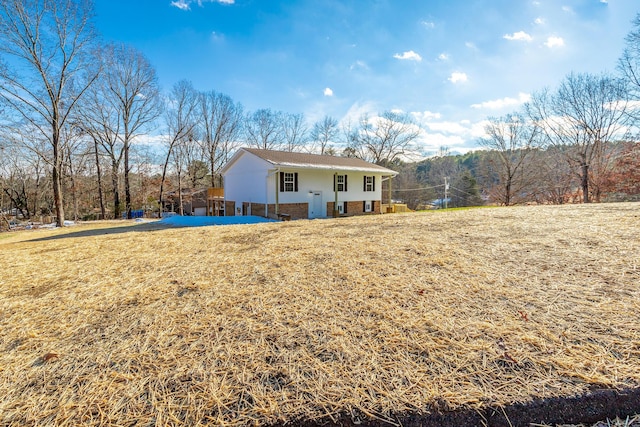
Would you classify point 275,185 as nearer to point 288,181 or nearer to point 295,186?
point 288,181

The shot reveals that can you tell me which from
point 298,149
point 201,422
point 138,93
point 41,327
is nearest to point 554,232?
point 201,422

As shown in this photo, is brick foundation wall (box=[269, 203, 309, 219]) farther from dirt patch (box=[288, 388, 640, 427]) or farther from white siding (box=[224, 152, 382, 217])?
dirt patch (box=[288, 388, 640, 427])

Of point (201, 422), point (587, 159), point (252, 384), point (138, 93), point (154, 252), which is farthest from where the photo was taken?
point (587, 159)

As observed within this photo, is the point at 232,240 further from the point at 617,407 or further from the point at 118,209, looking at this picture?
the point at 118,209

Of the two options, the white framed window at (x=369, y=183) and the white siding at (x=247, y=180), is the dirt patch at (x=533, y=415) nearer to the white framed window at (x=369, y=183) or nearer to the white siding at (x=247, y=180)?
the white siding at (x=247, y=180)

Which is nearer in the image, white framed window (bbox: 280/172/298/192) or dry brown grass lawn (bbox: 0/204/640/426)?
dry brown grass lawn (bbox: 0/204/640/426)

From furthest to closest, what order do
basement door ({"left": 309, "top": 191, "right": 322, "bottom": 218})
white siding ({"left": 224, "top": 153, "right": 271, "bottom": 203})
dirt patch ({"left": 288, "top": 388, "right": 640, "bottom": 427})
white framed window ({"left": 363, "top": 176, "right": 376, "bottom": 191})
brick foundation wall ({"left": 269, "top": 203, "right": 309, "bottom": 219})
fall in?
1. white framed window ({"left": 363, "top": 176, "right": 376, "bottom": 191})
2. basement door ({"left": 309, "top": 191, "right": 322, "bottom": 218})
3. white siding ({"left": 224, "top": 153, "right": 271, "bottom": 203})
4. brick foundation wall ({"left": 269, "top": 203, "right": 309, "bottom": 219})
5. dirt patch ({"left": 288, "top": 388, "right": 640, "bottom": 427})

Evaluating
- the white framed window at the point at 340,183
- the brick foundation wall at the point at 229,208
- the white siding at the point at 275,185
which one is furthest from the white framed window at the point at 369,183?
the brick foundation wall at the point at 229,208

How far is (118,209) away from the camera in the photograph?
69.2 ft

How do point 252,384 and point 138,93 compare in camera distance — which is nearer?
point 252,384

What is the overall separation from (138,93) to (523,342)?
2626 cm

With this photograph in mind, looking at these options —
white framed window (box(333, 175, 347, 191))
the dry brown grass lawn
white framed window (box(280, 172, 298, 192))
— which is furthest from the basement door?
the dry brown grass lawn

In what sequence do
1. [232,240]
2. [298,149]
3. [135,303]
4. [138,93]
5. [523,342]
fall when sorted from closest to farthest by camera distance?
1. [523,342]
2. [135,303]
3. [232,240]
4. [138,93]
5. [298,149]

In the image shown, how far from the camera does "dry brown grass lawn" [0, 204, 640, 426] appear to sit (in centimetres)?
145
